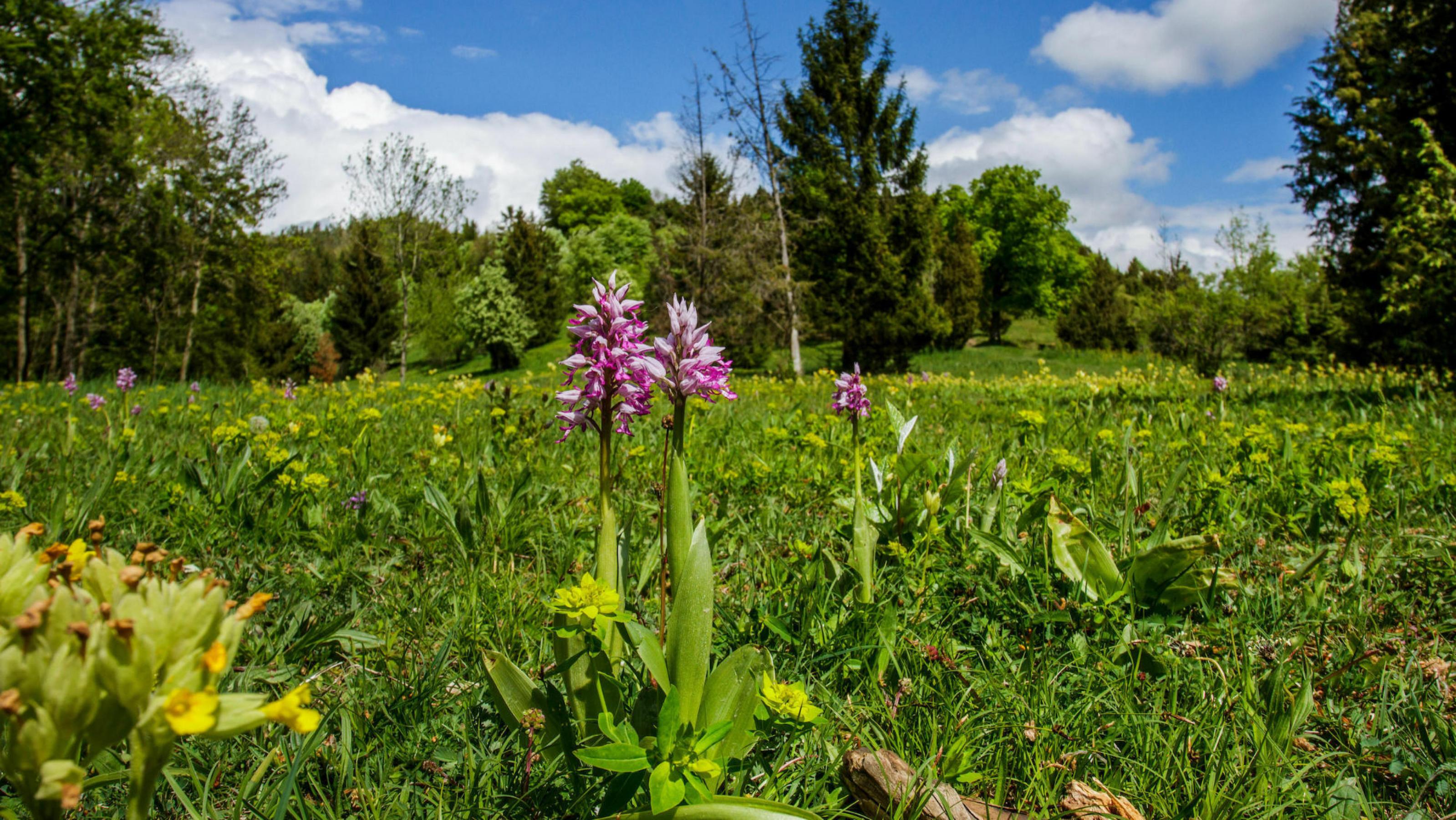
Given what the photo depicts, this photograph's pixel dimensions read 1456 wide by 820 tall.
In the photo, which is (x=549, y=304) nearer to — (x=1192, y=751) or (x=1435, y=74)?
(x=1435, y=74)

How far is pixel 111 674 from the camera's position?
0.55m

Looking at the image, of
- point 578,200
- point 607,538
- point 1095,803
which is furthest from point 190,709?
point 578,200

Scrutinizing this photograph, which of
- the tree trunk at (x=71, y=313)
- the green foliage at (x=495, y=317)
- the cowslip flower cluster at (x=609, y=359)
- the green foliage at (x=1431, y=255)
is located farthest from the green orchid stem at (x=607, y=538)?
the green foliage at (x=495, y=317)

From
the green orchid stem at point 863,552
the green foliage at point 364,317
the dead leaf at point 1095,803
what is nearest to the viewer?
the dead leaf at point 1095,803

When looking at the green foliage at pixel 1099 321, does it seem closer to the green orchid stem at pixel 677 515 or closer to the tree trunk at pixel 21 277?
the green orchid stem at pixel 677 515

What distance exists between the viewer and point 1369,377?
10000 mm

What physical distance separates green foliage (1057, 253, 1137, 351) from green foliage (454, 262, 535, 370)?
2680cm

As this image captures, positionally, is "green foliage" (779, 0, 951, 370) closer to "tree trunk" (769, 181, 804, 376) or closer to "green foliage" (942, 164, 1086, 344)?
"tree trunk" (769, 181, 804, 376)

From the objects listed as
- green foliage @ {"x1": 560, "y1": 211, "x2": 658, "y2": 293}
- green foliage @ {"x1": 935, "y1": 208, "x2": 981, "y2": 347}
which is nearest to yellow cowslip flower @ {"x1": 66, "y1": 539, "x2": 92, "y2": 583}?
green foliage @ {"x1": 935, "y1": 208, "x2": 981, "y2": 347}

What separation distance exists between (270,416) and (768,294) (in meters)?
15.1

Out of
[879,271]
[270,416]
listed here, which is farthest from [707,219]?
[270,416]

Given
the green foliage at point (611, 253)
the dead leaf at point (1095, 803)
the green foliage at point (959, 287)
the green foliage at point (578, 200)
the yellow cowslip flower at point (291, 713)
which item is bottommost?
the dead leaf at point (1095, 803)

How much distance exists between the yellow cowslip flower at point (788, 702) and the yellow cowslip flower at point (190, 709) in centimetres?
75

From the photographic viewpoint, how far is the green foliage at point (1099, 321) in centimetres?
3362
